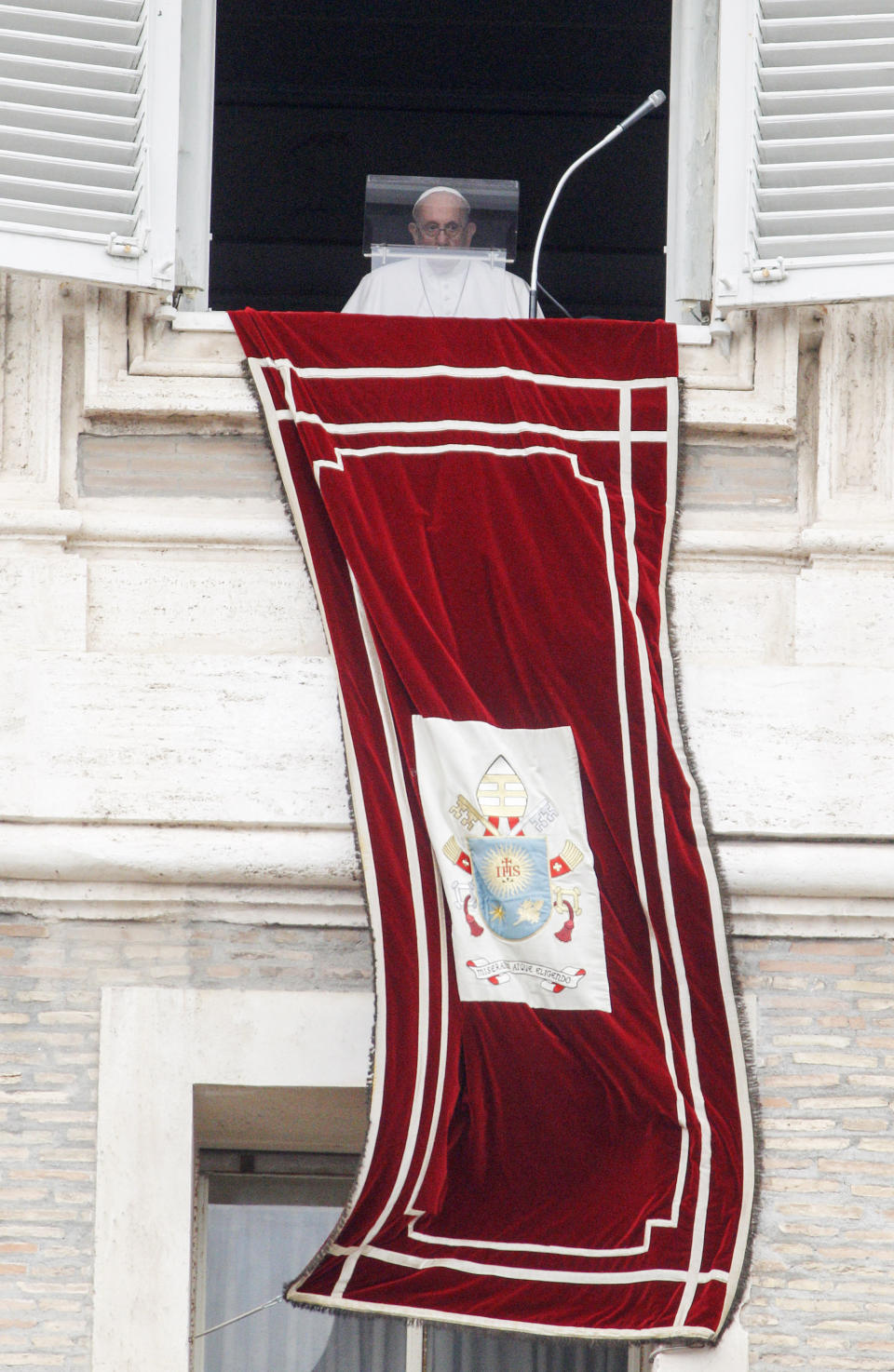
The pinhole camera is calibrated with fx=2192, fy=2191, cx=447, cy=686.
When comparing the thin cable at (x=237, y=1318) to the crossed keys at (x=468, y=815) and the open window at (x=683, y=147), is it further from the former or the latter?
the open window at (x=683, y=147)

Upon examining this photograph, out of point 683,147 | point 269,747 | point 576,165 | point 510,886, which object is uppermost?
point 683,147

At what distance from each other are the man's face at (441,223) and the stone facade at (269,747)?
96 cm

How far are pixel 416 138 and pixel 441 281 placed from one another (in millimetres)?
3254

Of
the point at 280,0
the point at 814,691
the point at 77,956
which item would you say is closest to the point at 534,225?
the point at 280,0

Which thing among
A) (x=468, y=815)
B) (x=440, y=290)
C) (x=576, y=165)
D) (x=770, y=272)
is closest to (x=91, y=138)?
(x=440, y=290)

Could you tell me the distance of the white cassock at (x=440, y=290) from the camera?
6.49 m

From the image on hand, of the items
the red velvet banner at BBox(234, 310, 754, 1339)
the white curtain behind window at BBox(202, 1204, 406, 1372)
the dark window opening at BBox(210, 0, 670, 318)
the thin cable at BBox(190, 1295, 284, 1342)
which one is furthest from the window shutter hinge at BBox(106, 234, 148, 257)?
the dark window opening at BBox(210, 0, 670, 318)

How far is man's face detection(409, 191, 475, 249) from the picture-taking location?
666cm

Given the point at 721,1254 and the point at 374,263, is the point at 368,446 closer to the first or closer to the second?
the point at 374,263

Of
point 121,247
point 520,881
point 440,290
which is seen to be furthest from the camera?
point 440,290

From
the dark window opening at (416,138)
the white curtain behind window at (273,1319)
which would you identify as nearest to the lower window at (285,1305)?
the white curtain behind window at (273,1319)

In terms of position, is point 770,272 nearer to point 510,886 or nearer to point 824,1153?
point 510,886

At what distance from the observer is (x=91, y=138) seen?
6035mm

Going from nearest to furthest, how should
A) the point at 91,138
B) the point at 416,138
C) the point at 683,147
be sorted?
the point at 91,138, the point at 683,147, the point at 416,138
